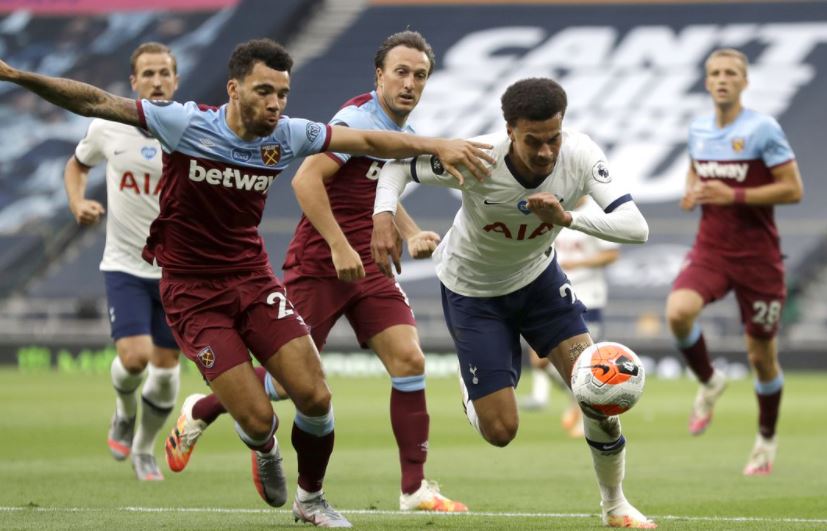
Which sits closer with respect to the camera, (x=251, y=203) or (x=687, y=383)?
(x=251, y=203)

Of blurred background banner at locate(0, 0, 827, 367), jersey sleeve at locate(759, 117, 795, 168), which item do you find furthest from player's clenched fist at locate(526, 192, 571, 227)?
blurred background banner at locate(0, 0, 827, 367)

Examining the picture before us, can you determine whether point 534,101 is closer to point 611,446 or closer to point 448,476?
point 611,446

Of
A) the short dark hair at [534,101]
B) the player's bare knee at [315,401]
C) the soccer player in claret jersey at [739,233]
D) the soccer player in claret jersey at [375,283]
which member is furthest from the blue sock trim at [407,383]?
the soccer player in claret jersey at [739,233]

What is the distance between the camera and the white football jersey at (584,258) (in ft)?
49.4

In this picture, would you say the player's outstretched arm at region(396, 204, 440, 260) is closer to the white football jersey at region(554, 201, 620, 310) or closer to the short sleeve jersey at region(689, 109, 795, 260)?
the short sleeve jersey at region(689, 109, 795, 260)

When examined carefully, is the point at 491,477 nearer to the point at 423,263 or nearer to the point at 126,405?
the point at 126,405

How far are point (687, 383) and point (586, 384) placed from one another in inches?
657

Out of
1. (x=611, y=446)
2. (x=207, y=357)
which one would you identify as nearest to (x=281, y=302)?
(x=207, y=357)

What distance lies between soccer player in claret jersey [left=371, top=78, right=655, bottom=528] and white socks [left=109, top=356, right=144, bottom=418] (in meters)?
3.06

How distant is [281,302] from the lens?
24.2 feet

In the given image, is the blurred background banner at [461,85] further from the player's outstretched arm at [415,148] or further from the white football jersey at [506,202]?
the player's outstretched arm at [415,148]

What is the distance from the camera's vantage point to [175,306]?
7.48 metres

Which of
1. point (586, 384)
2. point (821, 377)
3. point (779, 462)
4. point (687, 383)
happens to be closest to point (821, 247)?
point (821, 377)

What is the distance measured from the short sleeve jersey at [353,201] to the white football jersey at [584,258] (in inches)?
254
